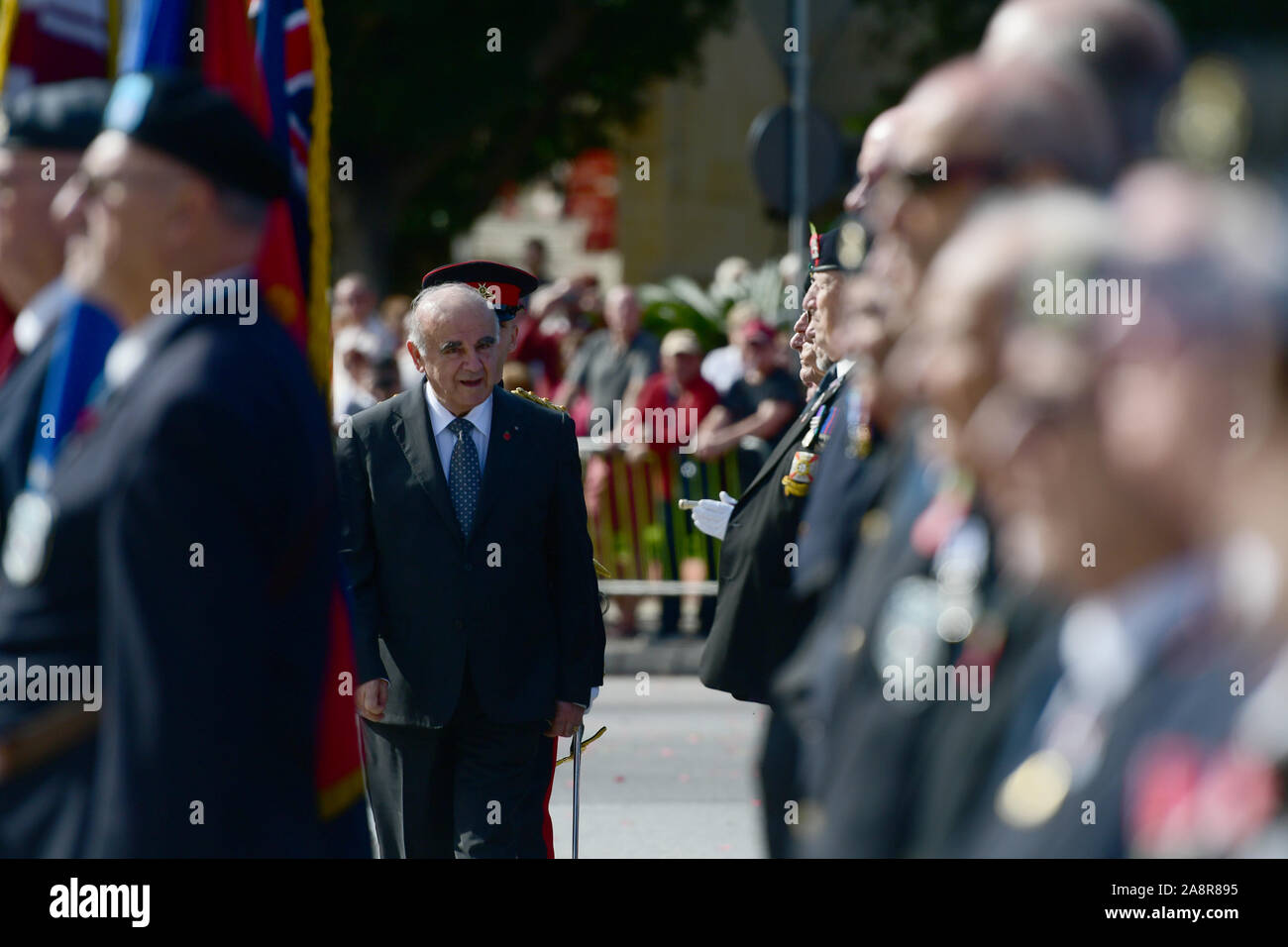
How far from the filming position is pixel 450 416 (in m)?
5.74

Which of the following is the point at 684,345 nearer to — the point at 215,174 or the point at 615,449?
the point at 615,449

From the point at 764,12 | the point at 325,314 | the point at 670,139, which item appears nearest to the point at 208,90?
the point at 325,314

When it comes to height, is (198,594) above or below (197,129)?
below

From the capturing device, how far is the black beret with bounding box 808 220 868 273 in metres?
3.77

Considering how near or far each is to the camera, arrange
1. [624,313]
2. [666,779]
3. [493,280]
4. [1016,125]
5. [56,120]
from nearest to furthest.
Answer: [1016,125]
[56,120]
[493,280]
[666,779]
[624,313]

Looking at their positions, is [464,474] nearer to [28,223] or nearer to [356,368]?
[28,223]

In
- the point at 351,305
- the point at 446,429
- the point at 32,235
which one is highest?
the point at 351,305

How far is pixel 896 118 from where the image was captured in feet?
9.75

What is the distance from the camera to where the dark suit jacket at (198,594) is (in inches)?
112

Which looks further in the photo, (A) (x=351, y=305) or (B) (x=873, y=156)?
(A) (x=351, y=305)

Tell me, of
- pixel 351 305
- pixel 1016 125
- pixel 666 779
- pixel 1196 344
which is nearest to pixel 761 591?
pixel 1016 125

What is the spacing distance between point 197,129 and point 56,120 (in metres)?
0.51

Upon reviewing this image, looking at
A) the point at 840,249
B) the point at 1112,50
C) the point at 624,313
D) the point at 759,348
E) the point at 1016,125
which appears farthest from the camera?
the point at 624,313

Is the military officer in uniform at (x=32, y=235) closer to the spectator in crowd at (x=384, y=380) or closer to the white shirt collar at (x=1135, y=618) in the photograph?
the white shirt collar at (x=1135, y=618)
